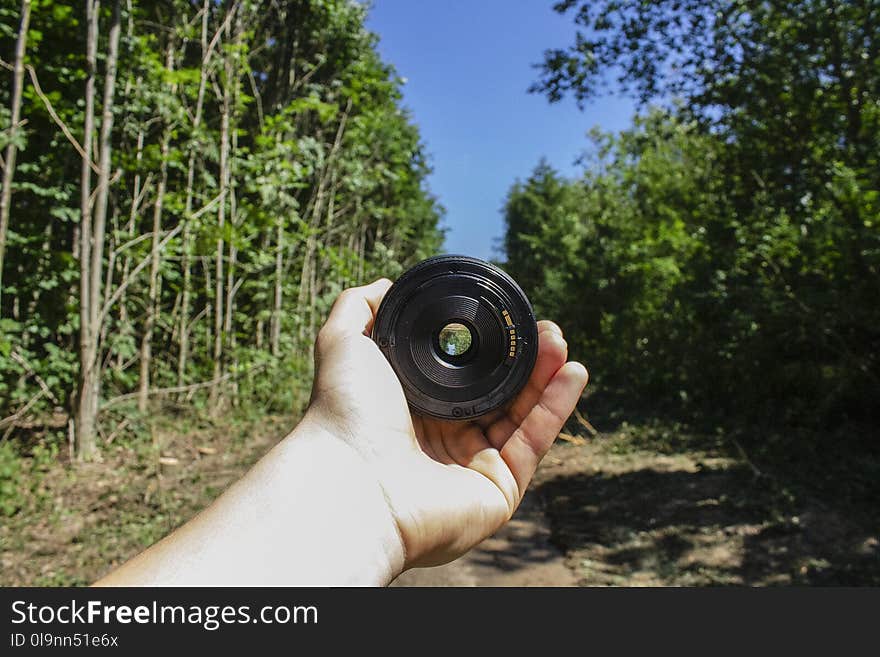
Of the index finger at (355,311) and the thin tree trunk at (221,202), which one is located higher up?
the thin tree trunk at (221,202)

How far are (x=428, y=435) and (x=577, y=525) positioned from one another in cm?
489

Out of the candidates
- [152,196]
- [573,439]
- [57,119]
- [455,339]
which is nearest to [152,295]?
[152,196]

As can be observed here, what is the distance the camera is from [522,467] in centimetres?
204

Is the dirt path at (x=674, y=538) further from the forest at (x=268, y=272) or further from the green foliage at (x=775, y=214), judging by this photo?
the green foliage at (x=775, y=214)

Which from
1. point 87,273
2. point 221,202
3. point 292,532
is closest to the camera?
point 292,532

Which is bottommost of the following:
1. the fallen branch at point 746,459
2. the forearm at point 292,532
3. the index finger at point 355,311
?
the fallen branch at point 746,459

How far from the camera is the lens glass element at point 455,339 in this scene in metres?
2.01

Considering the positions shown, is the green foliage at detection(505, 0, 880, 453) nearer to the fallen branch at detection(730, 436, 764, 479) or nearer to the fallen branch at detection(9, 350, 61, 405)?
the fallen branch at detection(730, 436, 764, 479)

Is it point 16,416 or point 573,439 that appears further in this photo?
point 573,439

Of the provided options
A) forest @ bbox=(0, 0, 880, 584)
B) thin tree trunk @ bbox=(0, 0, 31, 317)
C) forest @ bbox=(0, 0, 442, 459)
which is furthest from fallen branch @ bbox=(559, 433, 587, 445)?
thin tree trunk @ bbox=(0, 0, 31, 317)

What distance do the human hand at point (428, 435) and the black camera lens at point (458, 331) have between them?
0.22 ft

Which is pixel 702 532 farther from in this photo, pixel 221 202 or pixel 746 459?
pixel 221 202

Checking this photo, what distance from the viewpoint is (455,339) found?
6.63ft

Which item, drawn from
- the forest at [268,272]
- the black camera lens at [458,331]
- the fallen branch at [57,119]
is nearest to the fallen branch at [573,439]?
the forest at [268,272]
